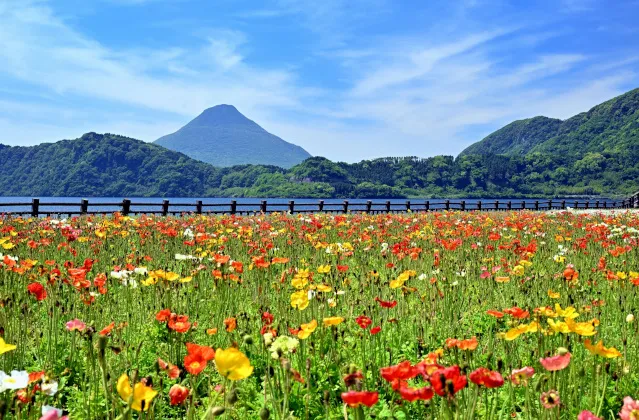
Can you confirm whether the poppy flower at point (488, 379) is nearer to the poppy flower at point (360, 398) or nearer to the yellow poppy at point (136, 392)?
the poppy flower at point (360, 398)

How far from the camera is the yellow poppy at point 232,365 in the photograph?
1.47 m

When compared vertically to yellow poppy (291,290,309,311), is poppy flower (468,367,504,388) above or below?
above

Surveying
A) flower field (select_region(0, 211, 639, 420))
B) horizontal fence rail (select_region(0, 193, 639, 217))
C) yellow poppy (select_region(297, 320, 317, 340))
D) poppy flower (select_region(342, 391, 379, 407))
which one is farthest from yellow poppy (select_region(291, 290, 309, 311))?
horizontal fence rail (select_region(0, 193, 639, 217))

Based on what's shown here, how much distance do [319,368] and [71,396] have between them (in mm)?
1822

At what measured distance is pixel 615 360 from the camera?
Answer: 3.79 metres

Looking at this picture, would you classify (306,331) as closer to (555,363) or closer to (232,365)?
(232,365)

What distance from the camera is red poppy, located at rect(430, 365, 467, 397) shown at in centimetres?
156

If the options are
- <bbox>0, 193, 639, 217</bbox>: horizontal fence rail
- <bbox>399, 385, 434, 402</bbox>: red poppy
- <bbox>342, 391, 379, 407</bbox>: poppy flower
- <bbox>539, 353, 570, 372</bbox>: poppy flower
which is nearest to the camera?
<bbox>342, 391, 379, 407</bbox>: poppy flower

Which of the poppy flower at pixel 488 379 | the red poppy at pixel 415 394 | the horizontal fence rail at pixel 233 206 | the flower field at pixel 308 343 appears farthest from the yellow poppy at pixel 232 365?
the horizontal fence rail at pixel 233 206

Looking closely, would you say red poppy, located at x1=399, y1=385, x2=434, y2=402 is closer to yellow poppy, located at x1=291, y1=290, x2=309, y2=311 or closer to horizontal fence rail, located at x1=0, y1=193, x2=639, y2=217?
yellow poppy, located at x1=291, y1=290, x2=309, y2=311

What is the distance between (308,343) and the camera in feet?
13.6

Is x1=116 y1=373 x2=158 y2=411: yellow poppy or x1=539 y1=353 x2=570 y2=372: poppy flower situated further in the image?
x1=539 y1=353 x2=570 y2=372: poppy flower

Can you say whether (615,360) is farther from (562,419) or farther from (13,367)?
(13,367)

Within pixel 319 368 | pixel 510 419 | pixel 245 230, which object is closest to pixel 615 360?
pixel 510 419
